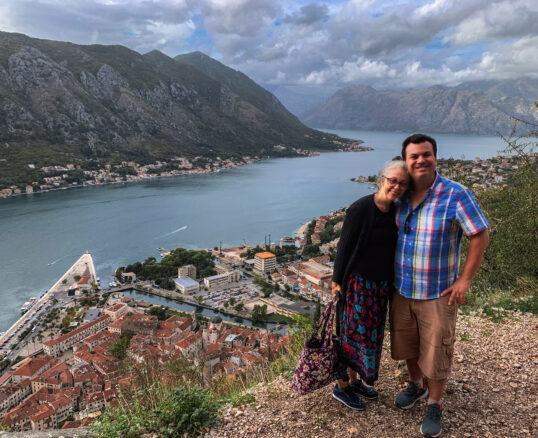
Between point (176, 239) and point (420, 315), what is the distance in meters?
26.3

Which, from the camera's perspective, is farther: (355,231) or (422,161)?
(355,231)

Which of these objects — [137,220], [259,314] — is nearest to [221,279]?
[259,314]

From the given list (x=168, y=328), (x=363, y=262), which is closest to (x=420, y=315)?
(x=363, y=262)

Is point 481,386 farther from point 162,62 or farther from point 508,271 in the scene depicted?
point 162,62

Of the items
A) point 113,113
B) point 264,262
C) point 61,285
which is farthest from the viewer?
point 113,113

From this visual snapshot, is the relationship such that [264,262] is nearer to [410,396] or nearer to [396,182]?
[410,396]

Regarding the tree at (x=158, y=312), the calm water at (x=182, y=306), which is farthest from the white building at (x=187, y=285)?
the tree at (x=158, y=312)

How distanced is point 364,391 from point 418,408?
0.88ft

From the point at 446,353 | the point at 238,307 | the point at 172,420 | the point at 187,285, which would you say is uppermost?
the point at 446,353

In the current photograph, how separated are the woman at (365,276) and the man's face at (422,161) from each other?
0.04m

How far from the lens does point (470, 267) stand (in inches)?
60.2

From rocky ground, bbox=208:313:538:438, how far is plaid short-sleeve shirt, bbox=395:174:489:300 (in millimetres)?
660

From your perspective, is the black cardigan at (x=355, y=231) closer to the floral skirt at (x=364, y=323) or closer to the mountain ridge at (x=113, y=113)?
the floral skirt at (x=364, y=323)

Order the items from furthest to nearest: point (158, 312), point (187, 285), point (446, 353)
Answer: point (187, 285) < point (158, 312) < point (446, 353)
